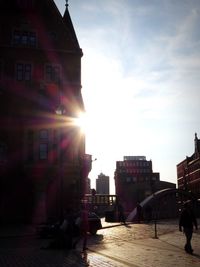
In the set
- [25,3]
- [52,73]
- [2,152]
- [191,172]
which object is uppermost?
[25,3]

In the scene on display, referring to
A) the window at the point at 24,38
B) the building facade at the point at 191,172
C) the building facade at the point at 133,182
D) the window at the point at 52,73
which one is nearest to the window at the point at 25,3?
the window at the point at 24,38

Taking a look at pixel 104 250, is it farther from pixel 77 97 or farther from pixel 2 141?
pixel 77 97

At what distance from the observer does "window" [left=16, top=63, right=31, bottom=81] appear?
1266 inches

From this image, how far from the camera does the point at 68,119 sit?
3172 centimetres

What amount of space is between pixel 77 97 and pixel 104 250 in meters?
20.2

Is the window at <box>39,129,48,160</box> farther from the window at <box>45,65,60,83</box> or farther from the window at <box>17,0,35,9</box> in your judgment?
the window at <box>17,0,35,9</box>

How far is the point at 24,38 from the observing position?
33062 mm

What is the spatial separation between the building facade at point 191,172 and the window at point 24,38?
224 ft

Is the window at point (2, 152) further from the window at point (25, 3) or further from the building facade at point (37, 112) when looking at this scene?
the window at point (25, 3)

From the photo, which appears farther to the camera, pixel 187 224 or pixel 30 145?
pixel 30 145

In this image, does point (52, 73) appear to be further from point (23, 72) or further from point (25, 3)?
point (25, 3)

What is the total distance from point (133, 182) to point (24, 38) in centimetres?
10647

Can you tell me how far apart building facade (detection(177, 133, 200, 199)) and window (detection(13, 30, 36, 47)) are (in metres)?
68.3

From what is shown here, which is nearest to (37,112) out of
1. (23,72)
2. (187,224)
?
(23,72)
